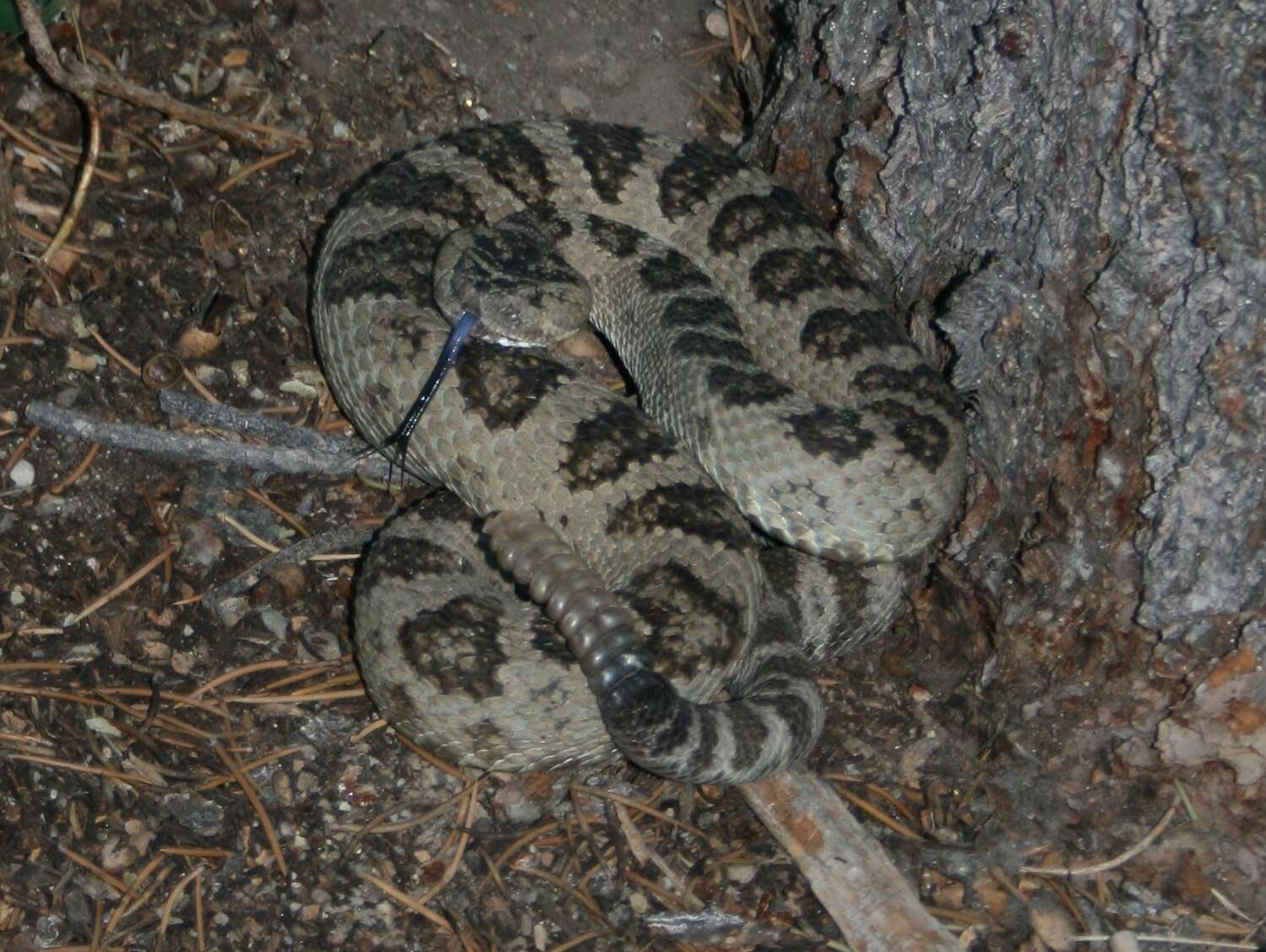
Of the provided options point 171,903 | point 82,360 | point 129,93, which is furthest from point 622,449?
point 129,93

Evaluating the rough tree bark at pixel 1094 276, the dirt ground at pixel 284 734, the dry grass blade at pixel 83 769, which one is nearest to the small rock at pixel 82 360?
the dirt ground at pixel 284 734

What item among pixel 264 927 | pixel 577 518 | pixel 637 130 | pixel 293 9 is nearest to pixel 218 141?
pixel 293 9

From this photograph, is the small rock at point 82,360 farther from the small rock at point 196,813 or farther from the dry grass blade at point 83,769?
the small rock at point 196,813

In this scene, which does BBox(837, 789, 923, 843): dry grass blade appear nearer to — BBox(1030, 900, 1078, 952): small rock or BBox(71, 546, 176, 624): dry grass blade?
BBox(1030, 900, 1078, 952): small rock

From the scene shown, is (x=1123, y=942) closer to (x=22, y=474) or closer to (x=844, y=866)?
(x=844, y=866)

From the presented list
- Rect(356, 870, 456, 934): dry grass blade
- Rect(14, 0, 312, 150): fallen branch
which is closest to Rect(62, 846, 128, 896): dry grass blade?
Rect(356, 870, 456, 934): dry grass blade
